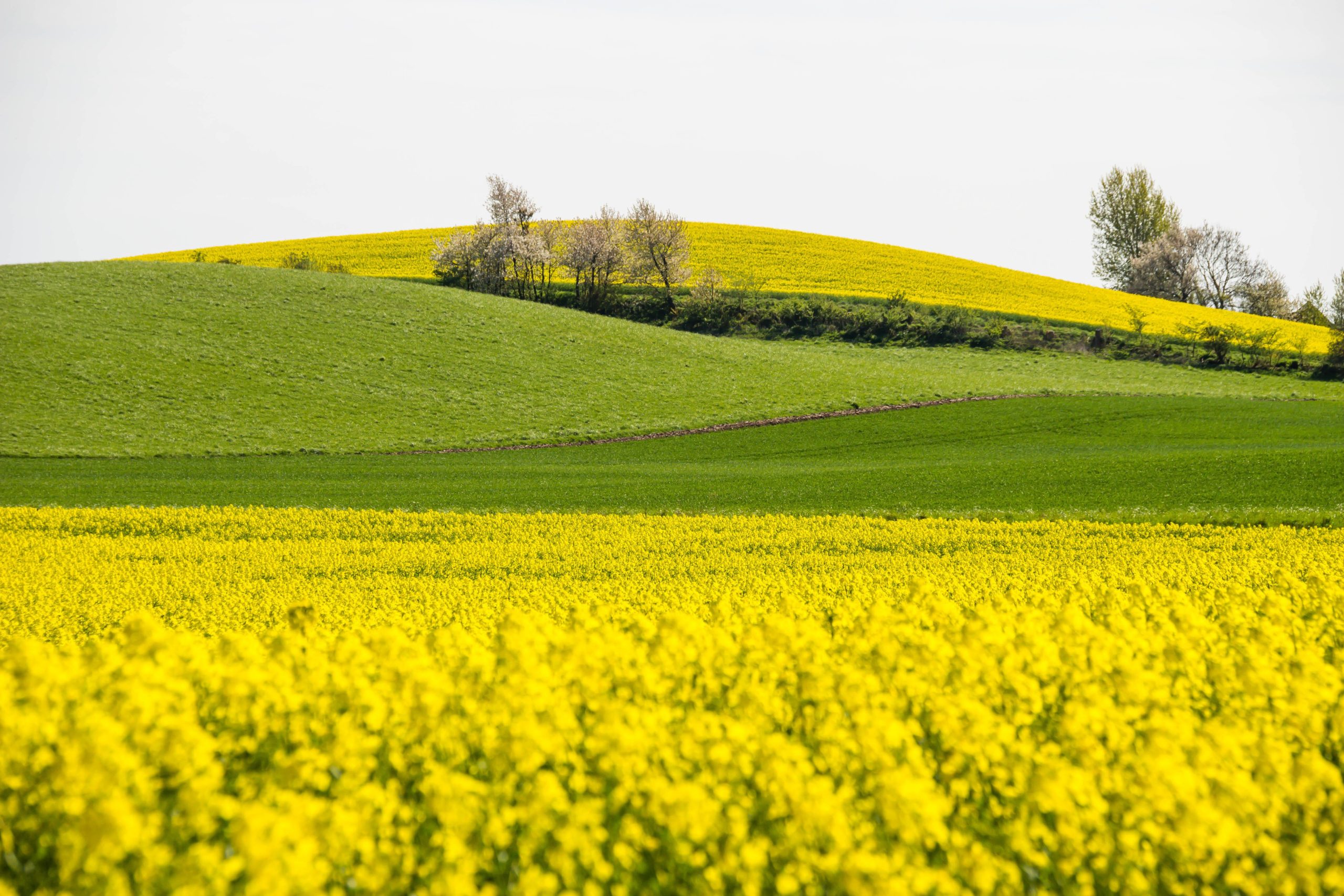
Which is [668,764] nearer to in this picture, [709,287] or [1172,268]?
[709,287]

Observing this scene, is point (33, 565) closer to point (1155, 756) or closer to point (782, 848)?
point (782, 848)

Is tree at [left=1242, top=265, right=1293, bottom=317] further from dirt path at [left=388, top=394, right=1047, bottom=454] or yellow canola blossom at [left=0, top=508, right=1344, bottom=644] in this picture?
yellow canola blossom at [left=0, top=508, right=1344, bottom=644]

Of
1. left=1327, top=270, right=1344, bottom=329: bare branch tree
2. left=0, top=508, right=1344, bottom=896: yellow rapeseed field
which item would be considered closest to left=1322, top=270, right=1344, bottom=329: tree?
left=1327, top=270, right=1344, bottom=329: bare branch tree

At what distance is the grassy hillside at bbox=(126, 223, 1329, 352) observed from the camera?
250ft

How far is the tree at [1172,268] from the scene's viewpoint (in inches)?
3994

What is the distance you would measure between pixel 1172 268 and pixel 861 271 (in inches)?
1562

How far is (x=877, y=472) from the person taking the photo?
98.4ft

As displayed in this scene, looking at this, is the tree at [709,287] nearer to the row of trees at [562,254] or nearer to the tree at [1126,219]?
the row of trees at [562,254]

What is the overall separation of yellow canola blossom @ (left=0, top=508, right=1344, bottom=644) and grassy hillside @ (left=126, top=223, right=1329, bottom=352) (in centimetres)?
5908

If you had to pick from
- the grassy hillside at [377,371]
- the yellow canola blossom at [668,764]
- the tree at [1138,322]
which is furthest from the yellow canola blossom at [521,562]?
the tree at [1138,322]

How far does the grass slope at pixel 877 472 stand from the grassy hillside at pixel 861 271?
3376 cm

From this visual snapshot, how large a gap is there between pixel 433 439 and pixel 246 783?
118ft

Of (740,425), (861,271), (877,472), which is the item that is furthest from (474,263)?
(877,472)

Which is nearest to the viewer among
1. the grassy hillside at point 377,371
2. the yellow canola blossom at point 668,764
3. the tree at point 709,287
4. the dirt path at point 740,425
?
the yellow canola blossom at point 668,764
